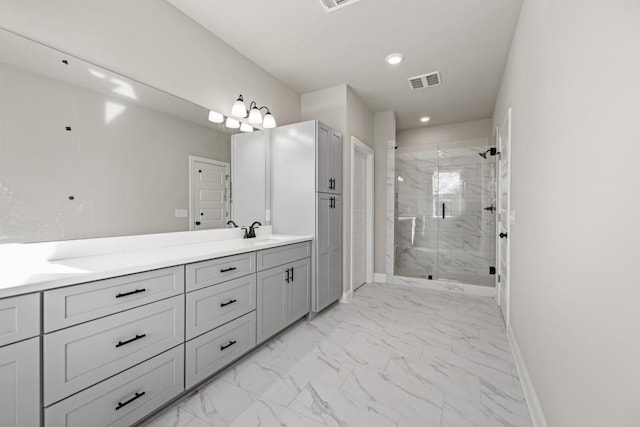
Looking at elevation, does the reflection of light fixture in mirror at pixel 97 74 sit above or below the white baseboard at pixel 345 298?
above

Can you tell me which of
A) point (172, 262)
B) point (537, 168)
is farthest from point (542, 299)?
point (172, 262)

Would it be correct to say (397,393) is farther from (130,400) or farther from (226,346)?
(130,400)

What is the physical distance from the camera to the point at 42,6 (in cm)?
149

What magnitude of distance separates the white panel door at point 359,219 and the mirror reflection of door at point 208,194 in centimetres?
179

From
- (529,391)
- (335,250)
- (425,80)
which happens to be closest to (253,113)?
(335,250)

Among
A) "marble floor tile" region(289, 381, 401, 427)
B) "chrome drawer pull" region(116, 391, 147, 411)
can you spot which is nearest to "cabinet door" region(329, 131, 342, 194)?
"marble floor tile" region(289, 381, 401, 427)

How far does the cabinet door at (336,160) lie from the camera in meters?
3.09

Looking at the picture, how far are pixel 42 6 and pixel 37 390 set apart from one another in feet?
6.25

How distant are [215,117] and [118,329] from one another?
1.81 m

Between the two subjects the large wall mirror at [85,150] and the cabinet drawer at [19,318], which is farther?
the large wall mirror at [85,150]

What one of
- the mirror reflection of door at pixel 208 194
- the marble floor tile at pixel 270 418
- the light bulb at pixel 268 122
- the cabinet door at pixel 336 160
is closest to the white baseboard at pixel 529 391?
the marble floor tile at pixel 270 418

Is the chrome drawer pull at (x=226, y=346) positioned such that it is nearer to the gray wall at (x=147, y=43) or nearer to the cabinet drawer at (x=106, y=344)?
the cabinet drawer at (x=106, y=344)

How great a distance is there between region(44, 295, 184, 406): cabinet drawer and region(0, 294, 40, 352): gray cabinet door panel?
0.07 meters

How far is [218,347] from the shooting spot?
5.92 ft
